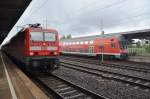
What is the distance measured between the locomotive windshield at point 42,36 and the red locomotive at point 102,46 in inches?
497

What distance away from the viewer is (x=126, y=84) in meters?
11.3

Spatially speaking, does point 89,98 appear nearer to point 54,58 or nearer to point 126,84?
point 126,84

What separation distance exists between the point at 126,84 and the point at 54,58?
4.93 meters

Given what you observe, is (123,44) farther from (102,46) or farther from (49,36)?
(49,36)

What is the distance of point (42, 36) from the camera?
45.3 ft

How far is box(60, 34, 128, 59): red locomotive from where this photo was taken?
2523 cm

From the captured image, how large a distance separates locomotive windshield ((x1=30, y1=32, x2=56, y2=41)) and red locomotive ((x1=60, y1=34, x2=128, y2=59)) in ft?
41.4

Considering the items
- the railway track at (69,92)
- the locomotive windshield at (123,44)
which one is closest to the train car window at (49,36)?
the railway track at (69,92)

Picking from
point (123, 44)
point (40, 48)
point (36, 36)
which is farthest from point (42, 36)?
point (123, 44)

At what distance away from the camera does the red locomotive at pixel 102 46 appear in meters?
25.2

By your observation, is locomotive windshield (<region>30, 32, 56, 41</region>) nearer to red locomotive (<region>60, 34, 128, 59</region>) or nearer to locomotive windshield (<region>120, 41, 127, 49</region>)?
red locomotive (<region>60, 34, 128, 59</region>)

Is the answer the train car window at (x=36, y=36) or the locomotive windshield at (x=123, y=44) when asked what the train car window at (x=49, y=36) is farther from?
the locomotive windshield at (x=123, y=44)

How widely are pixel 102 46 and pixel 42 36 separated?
14.8 metres

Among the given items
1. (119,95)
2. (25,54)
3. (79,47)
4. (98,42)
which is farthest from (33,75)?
(79,47)
